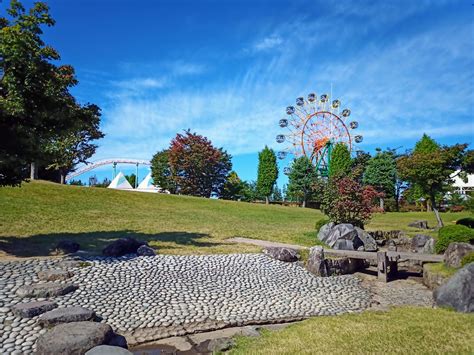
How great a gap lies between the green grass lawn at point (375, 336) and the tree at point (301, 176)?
3472 cm

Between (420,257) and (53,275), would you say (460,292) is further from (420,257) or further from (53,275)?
(53,275)

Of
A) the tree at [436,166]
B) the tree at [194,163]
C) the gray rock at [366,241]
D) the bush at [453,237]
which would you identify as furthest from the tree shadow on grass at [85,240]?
the tree at [194,163]

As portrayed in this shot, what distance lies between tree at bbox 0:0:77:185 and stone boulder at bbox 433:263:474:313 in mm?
10104

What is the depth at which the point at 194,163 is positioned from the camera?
4069 cm

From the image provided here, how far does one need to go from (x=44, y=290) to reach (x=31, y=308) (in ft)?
2.75

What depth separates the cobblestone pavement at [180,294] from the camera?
6043mm

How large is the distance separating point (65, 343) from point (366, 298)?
7029 mm

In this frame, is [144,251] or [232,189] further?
[232,189]

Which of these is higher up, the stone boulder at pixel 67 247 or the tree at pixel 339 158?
the tree at pixel 339 158

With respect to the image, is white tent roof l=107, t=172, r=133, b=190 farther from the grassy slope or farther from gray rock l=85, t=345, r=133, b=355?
gray rock l=85, t=345, r=133, b=355

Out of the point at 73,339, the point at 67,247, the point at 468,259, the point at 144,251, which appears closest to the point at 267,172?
the point at 144,251

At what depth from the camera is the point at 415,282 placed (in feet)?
35.3

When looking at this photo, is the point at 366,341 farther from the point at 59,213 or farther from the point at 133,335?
the point at 59,213

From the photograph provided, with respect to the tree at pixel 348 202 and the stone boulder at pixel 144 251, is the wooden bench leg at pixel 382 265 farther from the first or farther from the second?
the stone boulder at pixel 144 251
